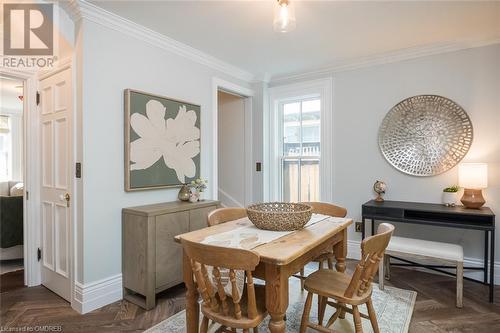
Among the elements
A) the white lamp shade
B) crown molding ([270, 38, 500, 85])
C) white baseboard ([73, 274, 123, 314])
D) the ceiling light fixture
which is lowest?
white baseboard ([73, 274, 123, 314])

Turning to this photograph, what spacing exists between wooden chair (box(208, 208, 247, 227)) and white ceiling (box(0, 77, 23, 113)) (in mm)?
3430

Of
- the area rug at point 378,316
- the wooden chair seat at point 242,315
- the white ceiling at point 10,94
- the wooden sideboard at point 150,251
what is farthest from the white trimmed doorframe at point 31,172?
the wooden chair seat at point 242,315

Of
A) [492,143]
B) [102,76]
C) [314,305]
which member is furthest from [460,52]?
[102,76]

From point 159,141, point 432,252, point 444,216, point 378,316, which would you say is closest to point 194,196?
point 159,141

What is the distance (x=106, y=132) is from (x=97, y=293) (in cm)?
131

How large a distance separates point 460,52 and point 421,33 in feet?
1.89

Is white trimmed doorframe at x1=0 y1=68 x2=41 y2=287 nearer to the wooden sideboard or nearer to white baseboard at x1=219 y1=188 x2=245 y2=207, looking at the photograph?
the wooden sideboard

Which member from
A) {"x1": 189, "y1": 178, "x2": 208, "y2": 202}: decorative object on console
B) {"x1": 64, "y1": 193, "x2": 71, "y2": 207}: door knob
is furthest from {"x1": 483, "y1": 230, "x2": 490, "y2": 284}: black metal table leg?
{"x1": 64, "y1": 193, "x2": 71, "y2": 207}: door knob

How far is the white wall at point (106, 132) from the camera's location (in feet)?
7.56

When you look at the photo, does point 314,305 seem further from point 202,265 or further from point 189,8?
point 189,8

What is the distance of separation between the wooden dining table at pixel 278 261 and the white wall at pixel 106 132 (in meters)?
1.08

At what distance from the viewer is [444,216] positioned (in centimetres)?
272

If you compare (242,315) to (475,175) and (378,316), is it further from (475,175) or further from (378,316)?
(475,175)

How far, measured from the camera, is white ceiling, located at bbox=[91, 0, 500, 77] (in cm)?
227
